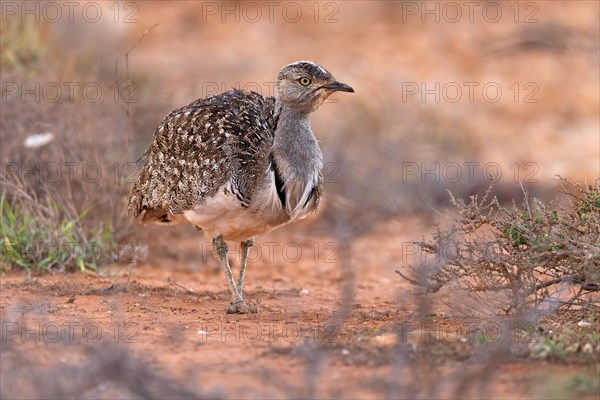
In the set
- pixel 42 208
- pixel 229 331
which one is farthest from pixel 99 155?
pixel 229 331

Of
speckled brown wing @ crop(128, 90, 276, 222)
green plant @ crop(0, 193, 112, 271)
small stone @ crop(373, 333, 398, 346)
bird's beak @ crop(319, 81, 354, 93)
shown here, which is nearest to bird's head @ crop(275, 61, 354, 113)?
bird's beak @ crop(319, 81, 354, 93)

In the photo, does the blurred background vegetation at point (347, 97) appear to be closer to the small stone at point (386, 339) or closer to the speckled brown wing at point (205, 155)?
the small stone at point (386, 339)

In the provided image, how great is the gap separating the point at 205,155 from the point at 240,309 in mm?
1198

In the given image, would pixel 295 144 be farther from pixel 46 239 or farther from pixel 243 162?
pixel 46 239

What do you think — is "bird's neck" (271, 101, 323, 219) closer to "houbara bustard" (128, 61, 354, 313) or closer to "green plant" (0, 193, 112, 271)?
"houbara bustard" (128, 61, 354, 313)

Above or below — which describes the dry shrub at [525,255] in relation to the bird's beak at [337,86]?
below

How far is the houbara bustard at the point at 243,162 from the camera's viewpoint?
7.17 m

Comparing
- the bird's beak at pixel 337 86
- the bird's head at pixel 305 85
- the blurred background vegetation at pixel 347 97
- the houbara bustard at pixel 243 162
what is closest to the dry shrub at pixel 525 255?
the blurred background vegetation at pixel 347 97

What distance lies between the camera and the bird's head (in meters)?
7.39

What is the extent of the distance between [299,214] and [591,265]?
2.16 meters

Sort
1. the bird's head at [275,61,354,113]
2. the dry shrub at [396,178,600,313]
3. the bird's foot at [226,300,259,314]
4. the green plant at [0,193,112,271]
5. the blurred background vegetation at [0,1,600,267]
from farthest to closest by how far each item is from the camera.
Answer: the blurred background vegetation at [0,1,600,267] → the green plant at [0,193,112,271] → the bird's foot at [226,300,259,314] → the bird's head at [275,61,354,113] → the dry shrub at [396,178,600,313]

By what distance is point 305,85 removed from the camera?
7.42 metres

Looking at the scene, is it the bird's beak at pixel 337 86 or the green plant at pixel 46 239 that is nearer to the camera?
the bird's beak at pixel 337 86

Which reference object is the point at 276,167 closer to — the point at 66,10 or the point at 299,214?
the point at 299,214
